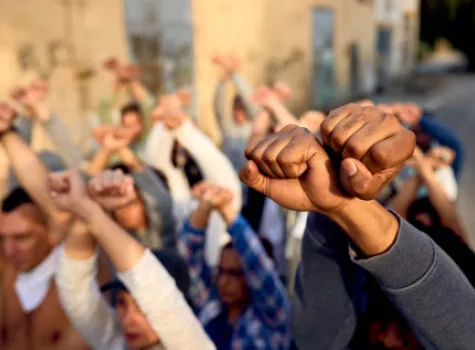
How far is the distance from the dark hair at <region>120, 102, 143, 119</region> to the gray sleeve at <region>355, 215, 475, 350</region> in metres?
2.66

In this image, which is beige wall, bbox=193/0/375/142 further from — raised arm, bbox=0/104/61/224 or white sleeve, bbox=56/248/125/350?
white sleeve, bbox=56/248/125/350

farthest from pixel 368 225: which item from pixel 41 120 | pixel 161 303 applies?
pixel 41 120

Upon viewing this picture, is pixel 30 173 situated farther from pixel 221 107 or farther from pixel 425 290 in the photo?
pixel 221 107

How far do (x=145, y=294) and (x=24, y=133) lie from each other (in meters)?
1.84

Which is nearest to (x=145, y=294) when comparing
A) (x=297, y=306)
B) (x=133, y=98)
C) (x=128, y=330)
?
(x=128, y=330)

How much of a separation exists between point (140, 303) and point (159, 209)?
74 centimetres

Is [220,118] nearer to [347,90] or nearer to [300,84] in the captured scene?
[300,84]

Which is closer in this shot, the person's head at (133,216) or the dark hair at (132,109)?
the person's head at (133,216)

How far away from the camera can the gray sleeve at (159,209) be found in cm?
195

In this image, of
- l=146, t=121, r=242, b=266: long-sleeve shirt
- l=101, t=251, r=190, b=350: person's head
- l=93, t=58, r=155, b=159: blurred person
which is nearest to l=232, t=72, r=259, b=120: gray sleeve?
l=93, t=58, r=155, b=159: blurred person

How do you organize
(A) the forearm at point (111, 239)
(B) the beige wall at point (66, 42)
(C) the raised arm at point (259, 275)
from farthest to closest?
(B) the beige wall at point (66, 42) → (C) the raised arm at point (259, 275) → (A) the forearm at point (111, 239)

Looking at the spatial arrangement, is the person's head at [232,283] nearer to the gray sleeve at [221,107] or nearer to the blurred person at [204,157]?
the blurred person at [204,157]

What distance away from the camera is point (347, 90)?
12.7m

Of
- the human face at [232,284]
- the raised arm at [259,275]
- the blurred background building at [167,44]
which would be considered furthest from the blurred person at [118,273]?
the blurred background building at [167,44]
